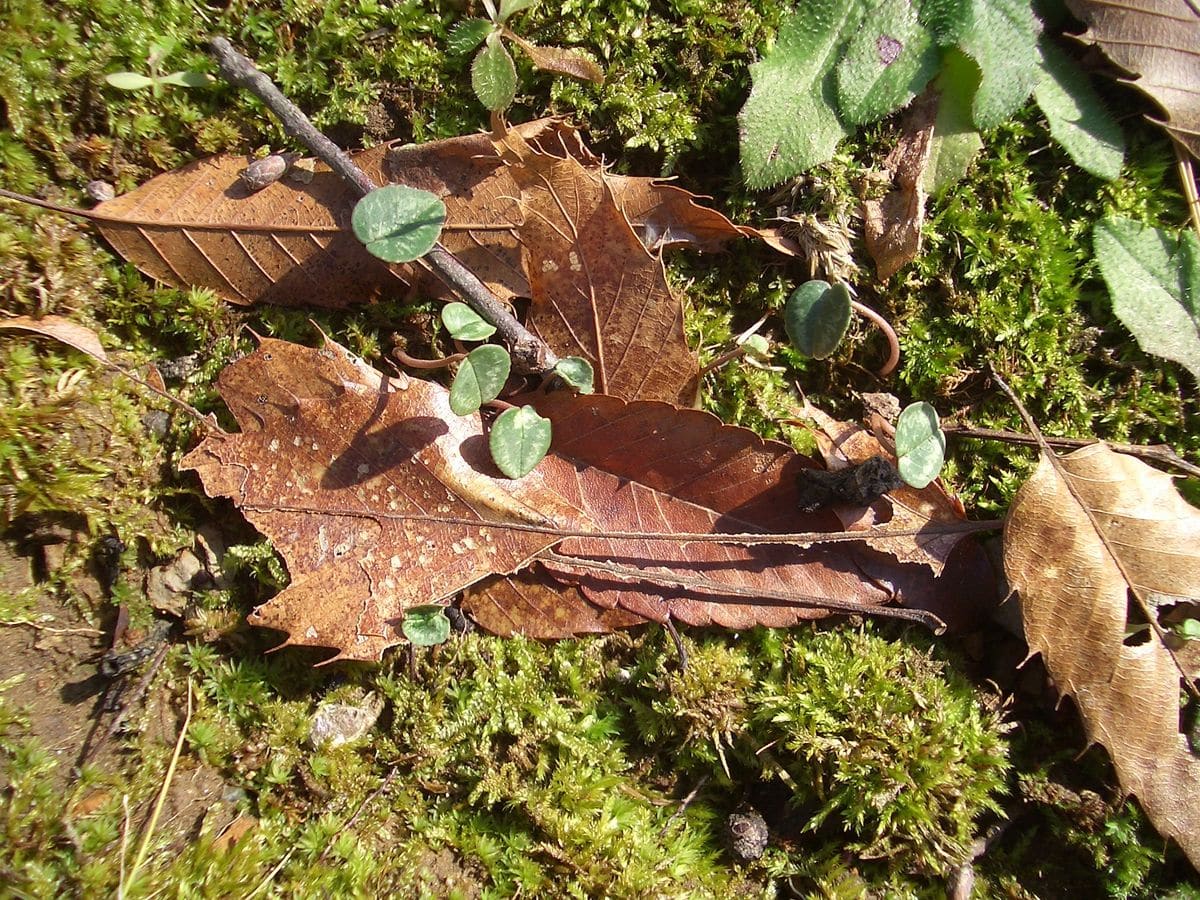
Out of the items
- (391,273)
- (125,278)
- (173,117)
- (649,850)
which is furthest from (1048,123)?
(125,278)

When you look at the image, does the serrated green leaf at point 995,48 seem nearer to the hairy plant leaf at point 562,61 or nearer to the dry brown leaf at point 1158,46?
the dry brown leaf at point 1158,46

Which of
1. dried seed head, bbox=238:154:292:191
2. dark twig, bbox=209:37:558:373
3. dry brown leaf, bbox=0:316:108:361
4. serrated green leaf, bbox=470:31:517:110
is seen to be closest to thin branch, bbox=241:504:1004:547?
dark twig, bbox=209:37:558:373

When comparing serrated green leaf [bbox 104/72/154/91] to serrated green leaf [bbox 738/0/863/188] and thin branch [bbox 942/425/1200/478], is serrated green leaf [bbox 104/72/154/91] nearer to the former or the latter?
serrated green leaf [bbox 738/0/863/188]

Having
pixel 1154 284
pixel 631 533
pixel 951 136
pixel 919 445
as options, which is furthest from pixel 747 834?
pixel 951 136

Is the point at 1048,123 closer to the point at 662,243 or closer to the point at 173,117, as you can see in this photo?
the point at 662,243

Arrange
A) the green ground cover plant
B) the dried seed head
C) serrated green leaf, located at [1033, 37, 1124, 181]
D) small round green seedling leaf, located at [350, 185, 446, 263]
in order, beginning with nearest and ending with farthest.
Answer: small round green seedling leaf, located at [350, 185, 446, 263]
the green ground cover plant
the dried seed head
serrated green leaf, located at [1033, 37, 1124, 181]

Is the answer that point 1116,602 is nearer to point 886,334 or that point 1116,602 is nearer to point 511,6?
point 886,334

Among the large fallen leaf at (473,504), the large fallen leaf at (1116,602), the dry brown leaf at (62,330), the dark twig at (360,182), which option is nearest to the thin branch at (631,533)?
the large fallen leaf at (473,504)
